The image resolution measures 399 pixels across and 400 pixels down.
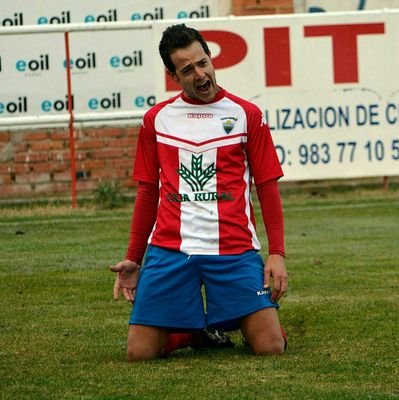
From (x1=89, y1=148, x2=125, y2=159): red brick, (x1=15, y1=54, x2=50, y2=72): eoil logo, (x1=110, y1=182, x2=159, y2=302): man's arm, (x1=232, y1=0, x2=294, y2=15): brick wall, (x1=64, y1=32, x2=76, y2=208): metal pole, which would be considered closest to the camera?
(x1=110, y1=182, x2=159, y2=302): man's arm

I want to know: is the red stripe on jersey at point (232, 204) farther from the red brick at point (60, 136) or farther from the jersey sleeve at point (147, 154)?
the red brick at point (60, 136)

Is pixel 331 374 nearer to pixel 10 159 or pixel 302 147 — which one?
pixel 302 147

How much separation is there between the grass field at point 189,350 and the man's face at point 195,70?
1254 mm

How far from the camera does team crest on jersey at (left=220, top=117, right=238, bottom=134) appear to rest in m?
7.15

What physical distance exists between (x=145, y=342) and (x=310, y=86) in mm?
9524

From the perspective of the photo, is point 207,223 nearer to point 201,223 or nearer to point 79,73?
point 201,223

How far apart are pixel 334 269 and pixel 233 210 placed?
11.8ft

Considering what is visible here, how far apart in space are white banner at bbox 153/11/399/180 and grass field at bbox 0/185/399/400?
76.8 inches

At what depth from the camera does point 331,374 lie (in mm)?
6453

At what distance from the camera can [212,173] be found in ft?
23.4

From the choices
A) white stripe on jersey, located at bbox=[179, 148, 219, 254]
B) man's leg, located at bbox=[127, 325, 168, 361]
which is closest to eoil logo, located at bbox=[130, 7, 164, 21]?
white stripe on jersey, located at bbox=[179, 148, 219, 254]

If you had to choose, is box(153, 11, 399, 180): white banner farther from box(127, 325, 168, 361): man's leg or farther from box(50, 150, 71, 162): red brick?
box(127, 325, 168, 361): man's leg

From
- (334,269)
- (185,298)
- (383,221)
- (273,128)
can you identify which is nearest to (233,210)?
(185,298)

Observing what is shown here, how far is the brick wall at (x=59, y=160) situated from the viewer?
1727cm
